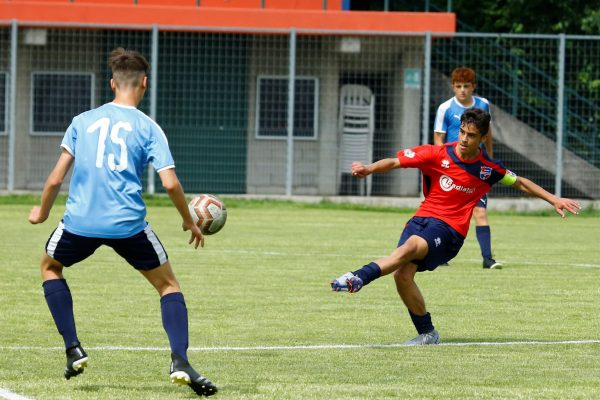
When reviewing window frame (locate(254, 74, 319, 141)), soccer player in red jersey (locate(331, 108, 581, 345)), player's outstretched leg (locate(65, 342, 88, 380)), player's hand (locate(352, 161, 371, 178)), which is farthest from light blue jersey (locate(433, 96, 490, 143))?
window frame (locate(254, 74, 319, 141))

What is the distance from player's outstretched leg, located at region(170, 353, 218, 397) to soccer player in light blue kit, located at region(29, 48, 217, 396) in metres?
0.13

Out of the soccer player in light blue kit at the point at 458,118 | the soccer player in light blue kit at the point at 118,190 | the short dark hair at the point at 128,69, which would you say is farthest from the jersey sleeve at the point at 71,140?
the soccer player in light blue kit at the point at 458,118

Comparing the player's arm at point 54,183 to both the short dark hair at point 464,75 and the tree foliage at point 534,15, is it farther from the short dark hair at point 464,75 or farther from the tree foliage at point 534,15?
the tree foliage at point 534,15

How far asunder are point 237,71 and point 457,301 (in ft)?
52.3

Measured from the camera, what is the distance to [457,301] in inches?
466

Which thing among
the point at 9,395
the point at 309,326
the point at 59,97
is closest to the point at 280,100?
the point at 59,97

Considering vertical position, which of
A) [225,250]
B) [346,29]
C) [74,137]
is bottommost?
[225,250]

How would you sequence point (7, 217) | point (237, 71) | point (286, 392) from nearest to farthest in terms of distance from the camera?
1. point (286, 392)
2. point (7, 217)
3. point (237, 71)

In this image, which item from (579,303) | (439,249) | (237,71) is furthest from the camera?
(237,71)

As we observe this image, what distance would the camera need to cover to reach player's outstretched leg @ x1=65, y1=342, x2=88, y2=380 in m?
7.30

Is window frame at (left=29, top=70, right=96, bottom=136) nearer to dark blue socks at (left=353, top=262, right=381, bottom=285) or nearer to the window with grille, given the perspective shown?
the window with grille

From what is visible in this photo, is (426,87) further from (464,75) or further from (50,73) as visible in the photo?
(464,75)

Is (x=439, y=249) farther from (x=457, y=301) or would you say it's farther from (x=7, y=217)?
(x=7, y=217)

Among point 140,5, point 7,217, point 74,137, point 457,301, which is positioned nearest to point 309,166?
point 140,5
